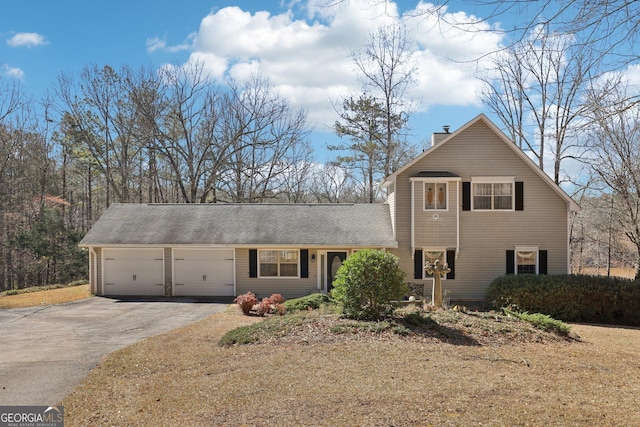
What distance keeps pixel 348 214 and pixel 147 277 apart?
9130 millimetres

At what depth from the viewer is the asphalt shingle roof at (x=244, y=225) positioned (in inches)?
834

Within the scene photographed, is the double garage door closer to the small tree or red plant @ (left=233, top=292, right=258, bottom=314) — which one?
red plant @ (left=233, top=292, right=258, bottom=314)

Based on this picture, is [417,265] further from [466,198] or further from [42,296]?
[42,296]

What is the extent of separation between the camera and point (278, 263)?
2131cm

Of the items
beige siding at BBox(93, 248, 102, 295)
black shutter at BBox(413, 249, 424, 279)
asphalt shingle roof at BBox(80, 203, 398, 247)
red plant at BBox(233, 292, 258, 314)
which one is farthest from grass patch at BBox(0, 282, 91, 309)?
black shutter at BBox(413, 249, 424, 279)

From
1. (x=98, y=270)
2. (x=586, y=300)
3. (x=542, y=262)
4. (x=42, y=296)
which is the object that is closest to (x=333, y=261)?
(x=542, y=262)

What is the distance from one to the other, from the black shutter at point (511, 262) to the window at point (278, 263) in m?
8.40

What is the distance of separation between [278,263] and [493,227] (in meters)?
8.75

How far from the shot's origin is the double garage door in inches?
848

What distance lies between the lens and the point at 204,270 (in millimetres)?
21594

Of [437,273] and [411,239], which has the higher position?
[411,239]

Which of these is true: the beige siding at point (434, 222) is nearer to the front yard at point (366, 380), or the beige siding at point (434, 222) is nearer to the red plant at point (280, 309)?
the red plant at point (280, 309)

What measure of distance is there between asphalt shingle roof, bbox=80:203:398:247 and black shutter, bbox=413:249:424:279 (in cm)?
95

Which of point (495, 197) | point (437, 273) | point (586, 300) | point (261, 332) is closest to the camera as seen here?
point (261, 332)
